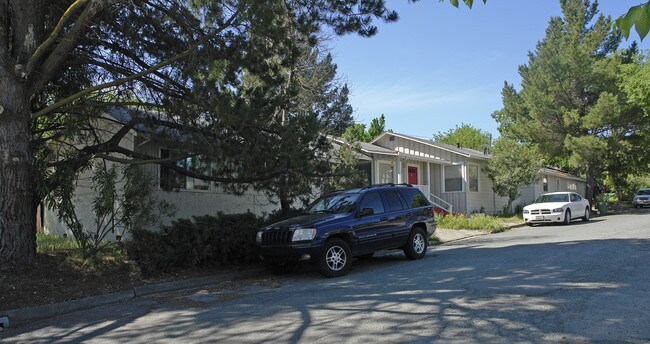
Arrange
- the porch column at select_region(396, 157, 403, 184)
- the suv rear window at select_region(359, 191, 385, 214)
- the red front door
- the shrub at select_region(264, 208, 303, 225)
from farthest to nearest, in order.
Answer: the red front door < the porch column at select_region(396, 157, 403, 184) < the shrub at select_region(264, 208, 303, 225) < the suv rear window at select_region(359, 191, 385, 214)

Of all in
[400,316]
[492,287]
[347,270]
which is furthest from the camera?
[347,270]

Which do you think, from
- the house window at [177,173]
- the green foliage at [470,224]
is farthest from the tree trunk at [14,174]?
the green foliage at [470,224]

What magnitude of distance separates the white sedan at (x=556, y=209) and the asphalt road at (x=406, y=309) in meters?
11.8

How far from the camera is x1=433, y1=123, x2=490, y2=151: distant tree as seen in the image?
2843 inches

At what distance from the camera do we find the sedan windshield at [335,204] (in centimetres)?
1051

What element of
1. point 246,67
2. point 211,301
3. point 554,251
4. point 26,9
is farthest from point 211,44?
point 554,251

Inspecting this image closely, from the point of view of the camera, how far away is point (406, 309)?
6.54 metres

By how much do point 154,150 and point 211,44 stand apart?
249 inches

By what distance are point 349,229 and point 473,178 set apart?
2097 cm

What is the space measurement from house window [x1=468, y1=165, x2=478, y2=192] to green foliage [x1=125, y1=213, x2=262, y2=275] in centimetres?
1989

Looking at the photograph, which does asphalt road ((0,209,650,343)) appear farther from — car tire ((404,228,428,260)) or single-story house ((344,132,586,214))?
single-story house ((344,132,586,214))

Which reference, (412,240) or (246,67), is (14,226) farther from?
(412,240)

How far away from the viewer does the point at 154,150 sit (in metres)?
14.5

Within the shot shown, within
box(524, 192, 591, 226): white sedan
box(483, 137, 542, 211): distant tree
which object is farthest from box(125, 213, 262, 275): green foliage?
box(483, 137, 542, 211): distant tree
